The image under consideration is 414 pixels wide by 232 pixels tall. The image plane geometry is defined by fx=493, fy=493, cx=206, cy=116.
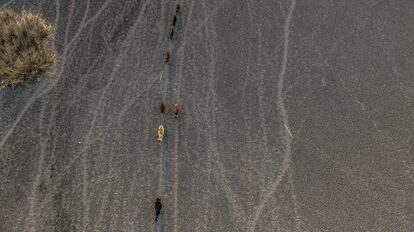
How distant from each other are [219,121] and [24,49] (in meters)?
4.19

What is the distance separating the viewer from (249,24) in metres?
10.9

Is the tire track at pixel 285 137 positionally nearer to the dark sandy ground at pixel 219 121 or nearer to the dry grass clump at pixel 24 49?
the dark sandy ground at pixel 219 121

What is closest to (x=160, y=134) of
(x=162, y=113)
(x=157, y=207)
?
(x=162, y=113)

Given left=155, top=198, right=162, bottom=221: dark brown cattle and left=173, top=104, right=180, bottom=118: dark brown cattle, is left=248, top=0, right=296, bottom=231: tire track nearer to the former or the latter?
left=155, top=198, right=162, bottom=221: dark brown cattle

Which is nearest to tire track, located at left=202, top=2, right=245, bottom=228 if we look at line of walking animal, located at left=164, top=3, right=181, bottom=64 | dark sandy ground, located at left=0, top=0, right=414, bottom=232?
dark sandy ground, located at left=0, top=0, right=414, bottom=232

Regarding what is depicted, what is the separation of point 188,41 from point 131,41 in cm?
121

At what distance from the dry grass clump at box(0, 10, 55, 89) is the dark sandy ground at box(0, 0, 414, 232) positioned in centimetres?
28

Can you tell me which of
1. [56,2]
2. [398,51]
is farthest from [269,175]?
[56,2]

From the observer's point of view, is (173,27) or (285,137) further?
(173,27)

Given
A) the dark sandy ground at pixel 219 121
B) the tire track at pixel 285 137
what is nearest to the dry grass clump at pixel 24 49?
the dark sandy ground at pixel 219 121

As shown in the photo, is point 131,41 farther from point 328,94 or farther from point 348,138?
point 348,138

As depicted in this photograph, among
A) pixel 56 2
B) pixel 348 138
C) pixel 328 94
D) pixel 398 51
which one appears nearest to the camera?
pixel 348 138

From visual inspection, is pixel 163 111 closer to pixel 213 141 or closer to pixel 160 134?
pixel 160 134

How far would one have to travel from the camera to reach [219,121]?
895 centimetres
